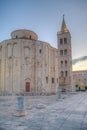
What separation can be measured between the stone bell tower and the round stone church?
46.9 ft

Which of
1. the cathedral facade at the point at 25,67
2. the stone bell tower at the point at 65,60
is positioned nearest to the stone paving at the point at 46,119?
the cathedral facade at the point at 25,67

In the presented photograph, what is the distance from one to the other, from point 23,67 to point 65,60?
1999 cm

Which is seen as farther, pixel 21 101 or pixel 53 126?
pixel 21 101

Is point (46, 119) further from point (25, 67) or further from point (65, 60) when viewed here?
point (65, 60)

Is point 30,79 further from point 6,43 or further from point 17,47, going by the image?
point 6,43

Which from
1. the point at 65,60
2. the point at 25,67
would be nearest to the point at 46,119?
the point at 25,67

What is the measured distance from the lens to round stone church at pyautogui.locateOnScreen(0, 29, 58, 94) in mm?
29570

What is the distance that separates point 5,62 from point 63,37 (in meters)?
23.8

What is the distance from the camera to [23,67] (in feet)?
98.4

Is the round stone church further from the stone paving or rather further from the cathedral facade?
the stone paving

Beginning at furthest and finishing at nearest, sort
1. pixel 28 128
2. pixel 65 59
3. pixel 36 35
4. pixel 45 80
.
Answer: pixel 65 59
pixel 36 35
pixel 45 80
pixel 28 128

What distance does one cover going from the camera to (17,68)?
29.8 meters

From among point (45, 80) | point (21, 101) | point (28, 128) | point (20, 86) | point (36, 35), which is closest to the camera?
point (28, 128)

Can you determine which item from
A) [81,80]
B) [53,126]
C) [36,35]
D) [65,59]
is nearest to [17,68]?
[36,35]
